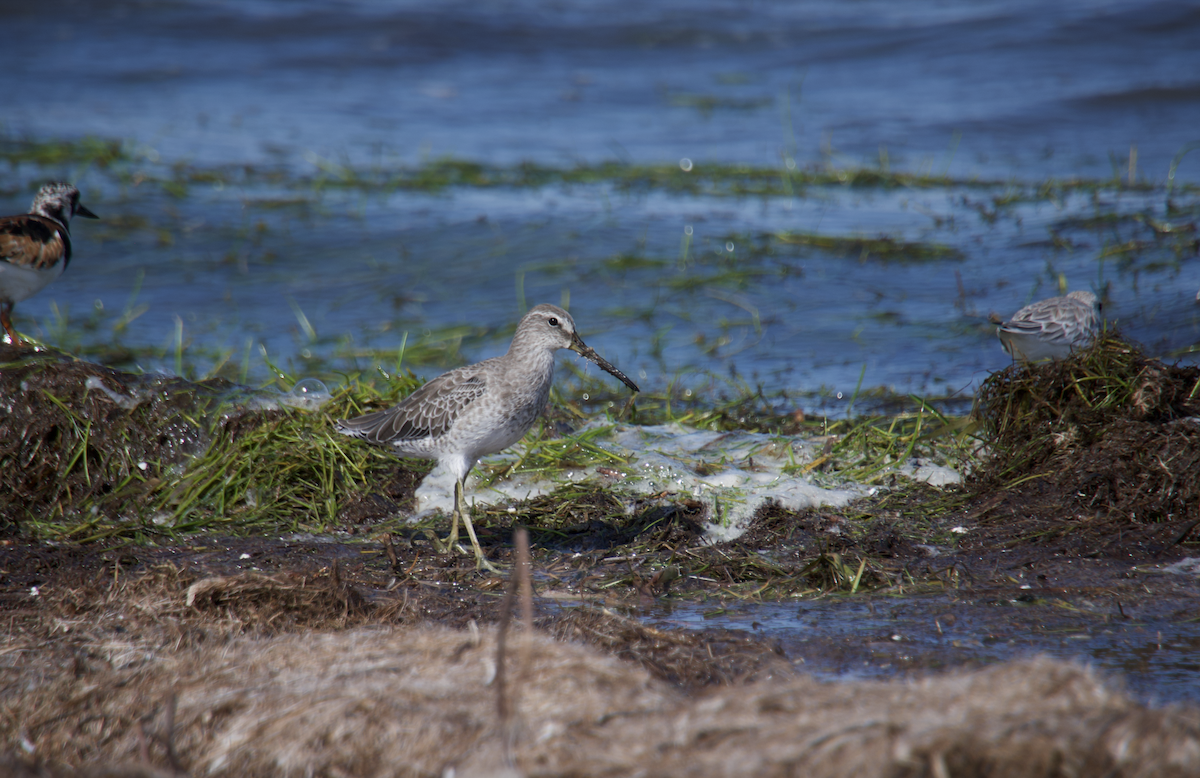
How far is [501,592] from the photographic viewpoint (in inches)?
187

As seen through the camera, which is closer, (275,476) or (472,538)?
(472,538)

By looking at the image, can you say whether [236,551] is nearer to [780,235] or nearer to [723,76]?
[780,235]

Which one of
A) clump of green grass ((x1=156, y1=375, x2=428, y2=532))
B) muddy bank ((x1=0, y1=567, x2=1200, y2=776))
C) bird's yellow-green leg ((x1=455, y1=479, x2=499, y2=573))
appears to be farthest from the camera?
clump of green grass ((x1=156, y1=375, x2=428, y2=532))

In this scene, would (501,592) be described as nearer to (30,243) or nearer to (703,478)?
(703,478)

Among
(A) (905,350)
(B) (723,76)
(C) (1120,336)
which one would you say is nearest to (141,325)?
(A) (905,350)

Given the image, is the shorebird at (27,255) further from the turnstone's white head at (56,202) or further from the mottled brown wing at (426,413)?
the mottled brown wing at (426,413)

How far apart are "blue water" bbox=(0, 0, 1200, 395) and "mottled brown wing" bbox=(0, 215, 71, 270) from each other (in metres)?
1.29

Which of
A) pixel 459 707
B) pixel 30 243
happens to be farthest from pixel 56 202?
pixel 459 707

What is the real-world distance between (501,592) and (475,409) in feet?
3.26

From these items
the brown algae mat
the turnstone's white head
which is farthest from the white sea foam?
the turnstone's white head

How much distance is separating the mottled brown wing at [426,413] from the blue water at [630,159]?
72.4 inches

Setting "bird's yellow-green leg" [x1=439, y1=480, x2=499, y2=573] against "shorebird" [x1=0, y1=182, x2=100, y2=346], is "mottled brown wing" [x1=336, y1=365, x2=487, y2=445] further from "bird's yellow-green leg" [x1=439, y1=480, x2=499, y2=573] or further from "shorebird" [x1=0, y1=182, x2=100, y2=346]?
"shorebird" [x1=0, y1=182, x2=100, y2=346]

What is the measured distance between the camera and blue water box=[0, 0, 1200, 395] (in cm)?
866

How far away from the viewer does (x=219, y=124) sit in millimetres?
14758
